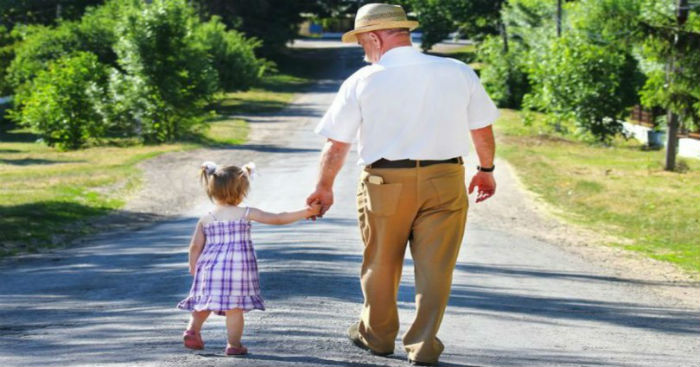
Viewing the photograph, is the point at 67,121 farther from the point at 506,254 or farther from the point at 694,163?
the point at 506,254

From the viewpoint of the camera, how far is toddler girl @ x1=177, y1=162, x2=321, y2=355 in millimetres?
6559

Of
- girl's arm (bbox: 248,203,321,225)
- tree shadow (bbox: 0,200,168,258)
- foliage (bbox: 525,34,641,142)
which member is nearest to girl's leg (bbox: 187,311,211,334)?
girl's arm (bbox: 248,203,321,225)

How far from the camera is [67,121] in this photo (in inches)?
1298

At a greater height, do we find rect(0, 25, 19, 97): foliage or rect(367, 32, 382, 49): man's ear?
rect(367, 32, 382, 49): man's ear

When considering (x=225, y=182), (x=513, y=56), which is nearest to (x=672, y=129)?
(x=225, y=182)

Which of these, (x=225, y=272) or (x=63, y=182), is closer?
(x=225, y=272)

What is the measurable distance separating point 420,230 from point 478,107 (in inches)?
30.5

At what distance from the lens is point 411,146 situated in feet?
21.2

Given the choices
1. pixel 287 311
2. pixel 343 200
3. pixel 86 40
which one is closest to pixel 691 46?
pixel 343 200

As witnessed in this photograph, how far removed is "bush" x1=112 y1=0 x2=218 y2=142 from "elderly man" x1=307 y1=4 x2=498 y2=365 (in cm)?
2615

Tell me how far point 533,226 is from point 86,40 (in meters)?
26.9

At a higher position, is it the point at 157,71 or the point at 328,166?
the point at 328,166

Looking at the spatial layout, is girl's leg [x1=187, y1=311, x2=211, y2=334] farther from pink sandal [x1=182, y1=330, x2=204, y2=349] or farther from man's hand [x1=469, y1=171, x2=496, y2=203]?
man's hand [x1=469, y1=171, x2=496, y2=203]

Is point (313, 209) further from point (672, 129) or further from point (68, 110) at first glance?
point (68, 110)
